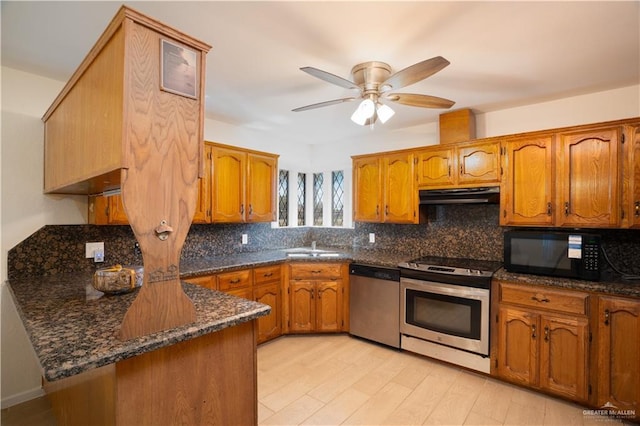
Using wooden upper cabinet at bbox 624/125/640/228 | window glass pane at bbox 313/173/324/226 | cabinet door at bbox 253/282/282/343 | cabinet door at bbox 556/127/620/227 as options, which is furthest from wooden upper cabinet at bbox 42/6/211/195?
window glass pane at bbox 313/173/324/226

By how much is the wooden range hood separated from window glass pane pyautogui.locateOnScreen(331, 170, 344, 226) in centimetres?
326

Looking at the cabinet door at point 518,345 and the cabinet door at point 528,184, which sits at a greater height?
the cabinet door at point 528,184

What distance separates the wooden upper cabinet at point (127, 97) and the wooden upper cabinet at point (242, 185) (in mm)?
1669

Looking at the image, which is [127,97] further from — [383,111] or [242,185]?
[242,185]

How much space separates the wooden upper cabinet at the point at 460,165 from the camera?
2842mm

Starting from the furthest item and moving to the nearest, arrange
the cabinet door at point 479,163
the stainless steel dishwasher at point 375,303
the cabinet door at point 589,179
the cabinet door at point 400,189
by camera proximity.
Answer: the cabinet door at point 400,189
the stainless steel dishwasher at point 375,303
the cabinet door at point 479,163
the cabinet door at point 589,179

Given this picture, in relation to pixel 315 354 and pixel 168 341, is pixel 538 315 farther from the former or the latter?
pixel 168 341

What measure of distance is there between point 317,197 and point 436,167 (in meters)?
1.97

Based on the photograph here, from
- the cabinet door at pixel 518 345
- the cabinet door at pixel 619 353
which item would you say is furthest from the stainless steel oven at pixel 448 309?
the cabinet door at pixel 619 353

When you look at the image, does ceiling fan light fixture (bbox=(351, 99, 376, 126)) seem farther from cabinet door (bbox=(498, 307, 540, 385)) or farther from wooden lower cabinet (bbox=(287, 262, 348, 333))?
cabinet door (bbox=(498, 307, 540, 385))

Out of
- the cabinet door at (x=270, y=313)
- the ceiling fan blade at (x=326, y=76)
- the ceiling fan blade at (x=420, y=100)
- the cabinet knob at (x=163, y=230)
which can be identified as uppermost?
the ceiling fan blade at (x=420, y=100)

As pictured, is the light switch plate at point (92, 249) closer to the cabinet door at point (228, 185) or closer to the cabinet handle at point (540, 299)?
the cabinet door at point (228, 185)

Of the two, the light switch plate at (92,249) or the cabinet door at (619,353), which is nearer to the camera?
the cabinet door at (619,353)

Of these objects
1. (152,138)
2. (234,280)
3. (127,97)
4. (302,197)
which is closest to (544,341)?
(234,280)
